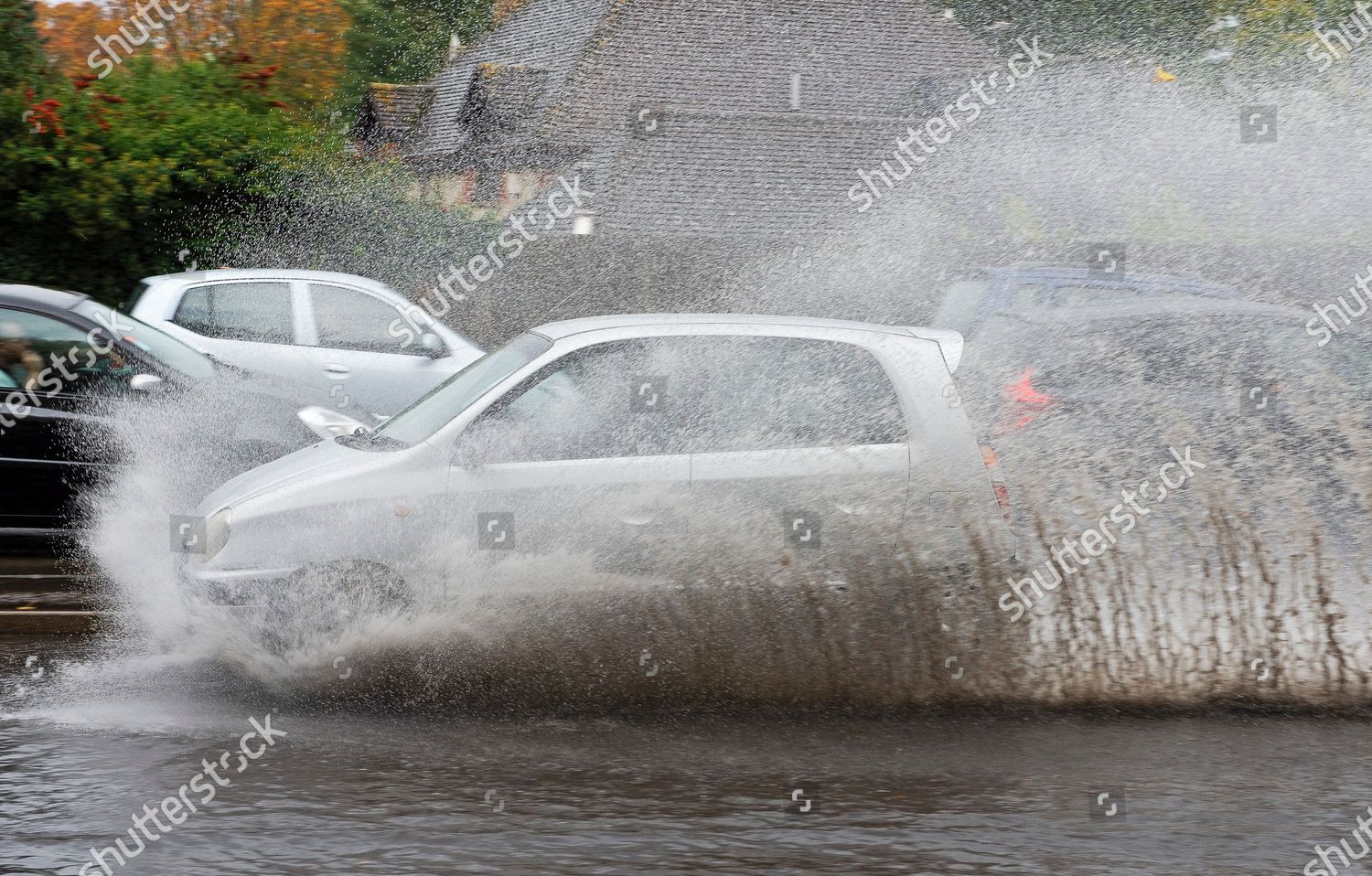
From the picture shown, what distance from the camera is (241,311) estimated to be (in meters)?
11.7

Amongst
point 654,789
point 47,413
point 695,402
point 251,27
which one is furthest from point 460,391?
point 251,27

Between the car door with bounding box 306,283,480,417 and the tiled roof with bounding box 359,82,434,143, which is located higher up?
the tiled roof with bounding box 359,82,434,143

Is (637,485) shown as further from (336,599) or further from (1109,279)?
(1109,279)

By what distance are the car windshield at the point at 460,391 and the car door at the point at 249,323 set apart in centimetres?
500

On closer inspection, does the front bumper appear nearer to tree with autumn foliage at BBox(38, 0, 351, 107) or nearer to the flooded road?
the flooded road

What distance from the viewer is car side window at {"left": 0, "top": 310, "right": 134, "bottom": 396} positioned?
855 centimetres

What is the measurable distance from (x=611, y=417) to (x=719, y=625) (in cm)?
95

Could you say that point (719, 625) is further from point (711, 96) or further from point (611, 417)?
point (711, 96)

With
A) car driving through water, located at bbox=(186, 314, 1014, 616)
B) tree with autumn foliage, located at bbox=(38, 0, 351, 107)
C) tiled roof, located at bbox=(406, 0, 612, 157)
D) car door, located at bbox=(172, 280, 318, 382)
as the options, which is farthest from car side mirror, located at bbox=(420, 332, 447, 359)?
tiled roof, located at bbox=(406, 0, 612, 157)

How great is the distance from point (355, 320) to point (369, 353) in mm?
388

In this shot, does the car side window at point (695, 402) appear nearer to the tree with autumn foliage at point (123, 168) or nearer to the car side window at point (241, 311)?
the car side window at point (241, 311)

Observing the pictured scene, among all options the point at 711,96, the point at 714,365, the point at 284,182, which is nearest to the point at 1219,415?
the point at 714,365

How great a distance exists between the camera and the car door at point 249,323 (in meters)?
11.4
